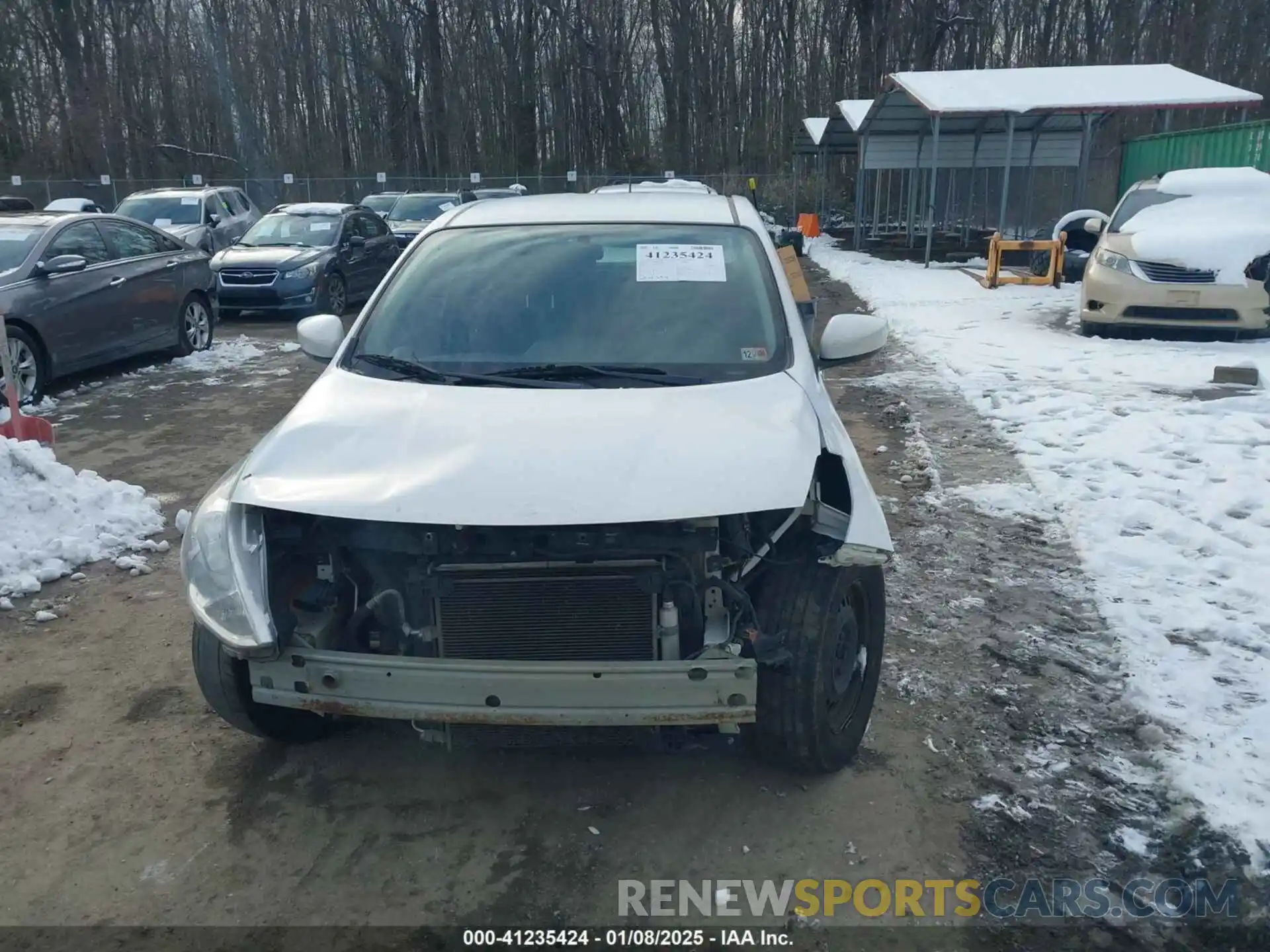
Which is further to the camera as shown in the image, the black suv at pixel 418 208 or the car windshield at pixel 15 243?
the black suv at pixel 418 208

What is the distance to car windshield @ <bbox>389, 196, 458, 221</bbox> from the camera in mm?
20312

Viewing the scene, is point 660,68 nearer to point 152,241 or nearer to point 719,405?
point 152,241

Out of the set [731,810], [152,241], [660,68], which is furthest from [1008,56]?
[731,810]

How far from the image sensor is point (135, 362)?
1134cm

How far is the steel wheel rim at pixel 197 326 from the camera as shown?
1161cm

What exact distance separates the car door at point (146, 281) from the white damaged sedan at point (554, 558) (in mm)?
7785

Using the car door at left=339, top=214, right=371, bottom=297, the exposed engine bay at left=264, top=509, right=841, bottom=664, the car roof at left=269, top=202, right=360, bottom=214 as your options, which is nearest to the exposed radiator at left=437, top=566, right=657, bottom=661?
the exposed engine bay at left=264, top=509, right=841, bottom=664

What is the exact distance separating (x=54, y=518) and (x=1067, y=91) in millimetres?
18613

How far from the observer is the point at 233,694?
11.2 ft

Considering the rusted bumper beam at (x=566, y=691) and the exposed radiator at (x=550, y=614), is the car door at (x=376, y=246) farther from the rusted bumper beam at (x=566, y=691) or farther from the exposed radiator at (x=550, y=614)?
the rusted bumper beam at (x=566, y=691)

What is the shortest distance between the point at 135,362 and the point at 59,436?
3.36m

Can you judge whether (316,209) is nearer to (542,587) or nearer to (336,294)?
(336,294)

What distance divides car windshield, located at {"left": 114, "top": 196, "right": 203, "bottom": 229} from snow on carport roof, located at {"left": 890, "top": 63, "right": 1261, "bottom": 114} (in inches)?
507

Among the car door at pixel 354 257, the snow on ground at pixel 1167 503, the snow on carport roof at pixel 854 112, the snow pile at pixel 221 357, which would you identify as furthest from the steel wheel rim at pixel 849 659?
the snow on carport roof at pixel 854 112
